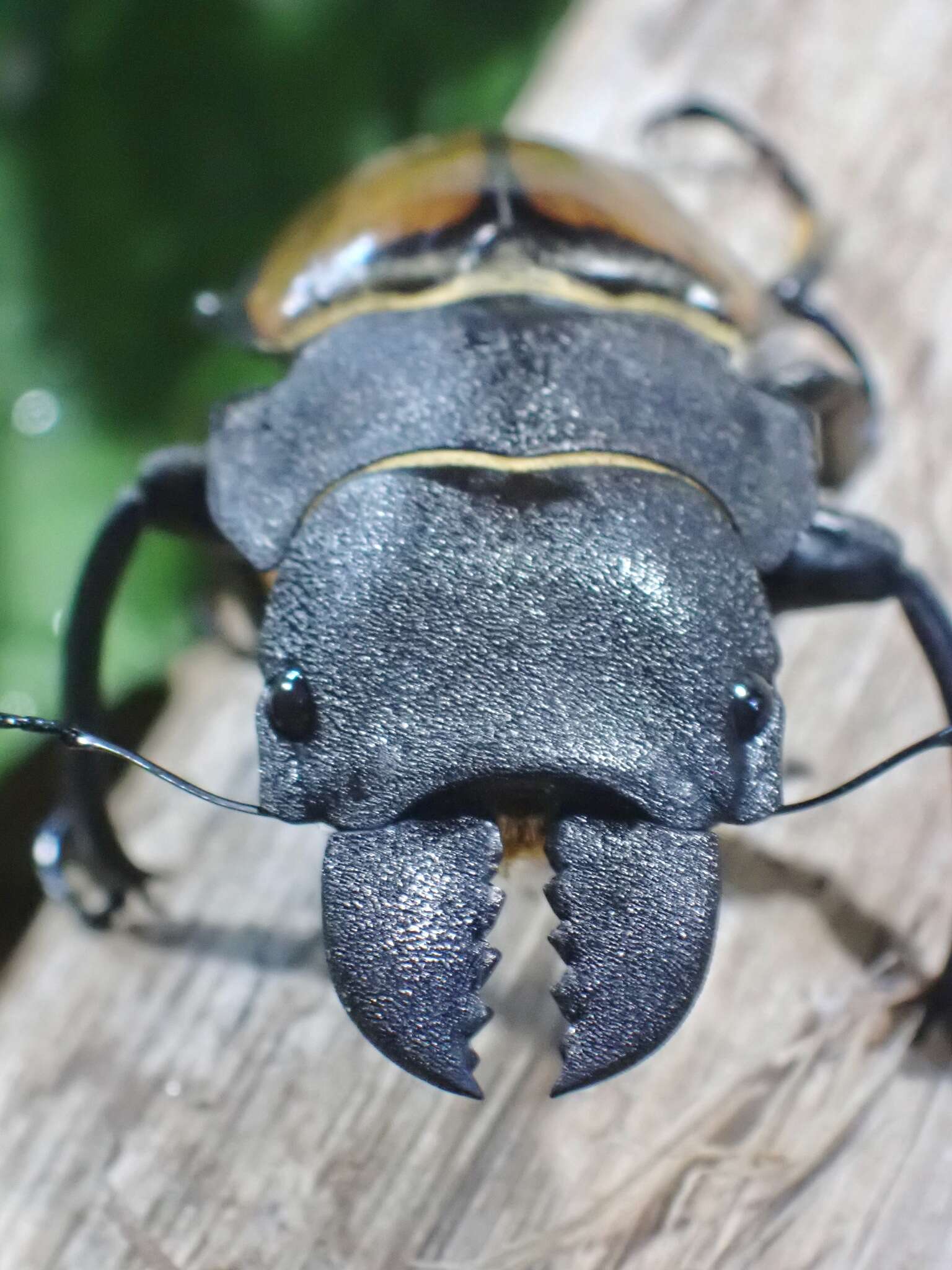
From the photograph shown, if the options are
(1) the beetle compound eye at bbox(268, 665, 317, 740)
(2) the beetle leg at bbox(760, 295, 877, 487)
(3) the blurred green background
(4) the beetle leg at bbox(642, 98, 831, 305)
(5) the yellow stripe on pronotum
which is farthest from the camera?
(3) the blurred green background

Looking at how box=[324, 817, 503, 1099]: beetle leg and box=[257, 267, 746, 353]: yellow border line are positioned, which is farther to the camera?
box=[257, 267, 746, 353]: yellow border line

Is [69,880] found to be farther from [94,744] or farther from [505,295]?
[505,295]

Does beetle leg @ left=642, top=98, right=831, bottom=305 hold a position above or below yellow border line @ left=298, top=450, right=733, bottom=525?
above

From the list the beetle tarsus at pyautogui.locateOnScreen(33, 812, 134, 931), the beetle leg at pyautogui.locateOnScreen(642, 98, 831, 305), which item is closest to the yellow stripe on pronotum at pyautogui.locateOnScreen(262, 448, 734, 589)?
the beetle tarsus at pyautogui.locateOnScreen(33, 812, 134, 931)

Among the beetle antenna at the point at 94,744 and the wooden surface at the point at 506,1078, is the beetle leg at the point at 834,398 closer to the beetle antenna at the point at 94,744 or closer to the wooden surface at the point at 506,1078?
the wooden surface at the point at 506,1078

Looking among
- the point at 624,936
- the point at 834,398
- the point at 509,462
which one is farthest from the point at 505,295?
the point at 624,936

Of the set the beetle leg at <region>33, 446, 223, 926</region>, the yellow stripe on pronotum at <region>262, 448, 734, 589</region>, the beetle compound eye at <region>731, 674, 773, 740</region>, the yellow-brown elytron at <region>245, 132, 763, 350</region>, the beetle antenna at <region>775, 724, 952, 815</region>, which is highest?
the yellow-brown elytron at <region>245, 132, 763, 350</region>

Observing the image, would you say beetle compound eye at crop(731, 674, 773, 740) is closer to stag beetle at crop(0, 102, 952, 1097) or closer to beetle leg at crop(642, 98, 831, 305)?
stag beetle at crop(0, 102, 952, 1097)

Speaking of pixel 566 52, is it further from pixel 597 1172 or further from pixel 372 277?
pixel 597 1172

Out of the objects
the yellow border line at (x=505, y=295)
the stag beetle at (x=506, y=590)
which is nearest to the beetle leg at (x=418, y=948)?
the stag beetle at (x=506, y=590)
